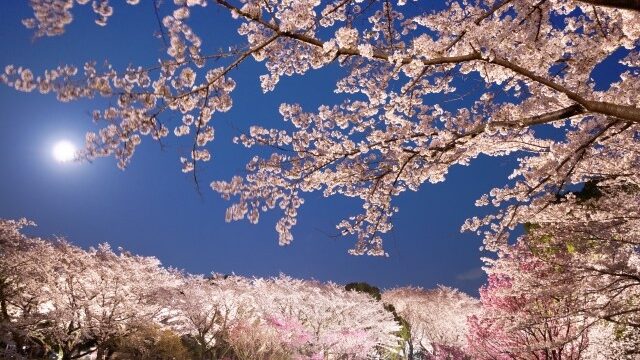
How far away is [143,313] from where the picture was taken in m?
16.0

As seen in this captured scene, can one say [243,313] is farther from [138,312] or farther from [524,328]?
[524,328]

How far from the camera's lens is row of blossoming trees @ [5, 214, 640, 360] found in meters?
10.2

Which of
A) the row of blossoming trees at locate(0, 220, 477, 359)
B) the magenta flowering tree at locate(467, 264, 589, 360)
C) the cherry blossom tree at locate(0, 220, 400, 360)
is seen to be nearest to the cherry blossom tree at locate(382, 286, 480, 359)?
the row of blossoming trees at locate(0, 220, 477, 359)

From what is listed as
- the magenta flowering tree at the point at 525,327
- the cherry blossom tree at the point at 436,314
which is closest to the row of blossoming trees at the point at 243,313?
the magenta flowering tree at the point at 525,327

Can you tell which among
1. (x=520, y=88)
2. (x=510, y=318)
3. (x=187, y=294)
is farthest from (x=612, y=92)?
(x=187, y=294)

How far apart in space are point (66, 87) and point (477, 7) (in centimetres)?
538

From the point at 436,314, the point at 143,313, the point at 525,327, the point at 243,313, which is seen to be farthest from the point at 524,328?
the point at 436,314

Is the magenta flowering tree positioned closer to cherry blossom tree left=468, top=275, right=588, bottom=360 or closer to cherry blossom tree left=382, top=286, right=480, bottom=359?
cherry blossom tree left=468, top=275, right=588, bottom=360

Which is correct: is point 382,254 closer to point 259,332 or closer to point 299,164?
point 299,164

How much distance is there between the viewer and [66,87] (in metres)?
4.25

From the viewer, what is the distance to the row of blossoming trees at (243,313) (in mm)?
10219

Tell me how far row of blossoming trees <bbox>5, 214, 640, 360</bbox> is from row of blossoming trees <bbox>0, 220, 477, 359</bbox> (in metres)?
0.05

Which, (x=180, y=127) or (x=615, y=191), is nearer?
(x=180, y=127)

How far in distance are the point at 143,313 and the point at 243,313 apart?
4205mm
